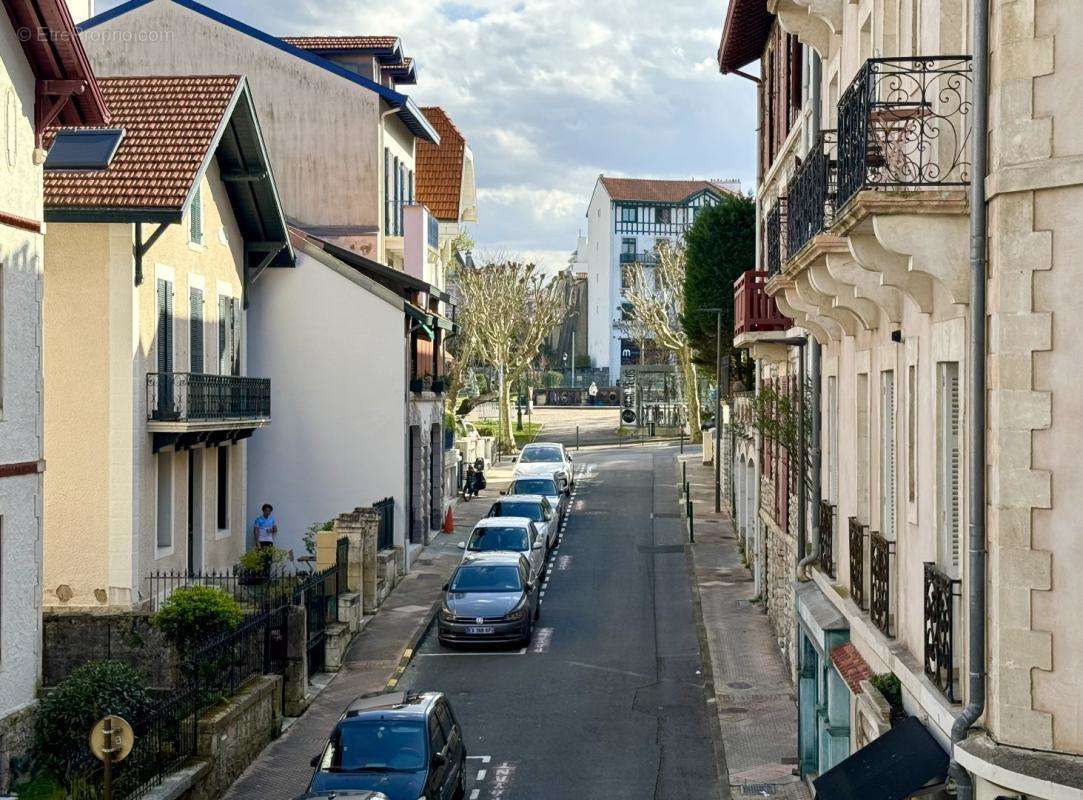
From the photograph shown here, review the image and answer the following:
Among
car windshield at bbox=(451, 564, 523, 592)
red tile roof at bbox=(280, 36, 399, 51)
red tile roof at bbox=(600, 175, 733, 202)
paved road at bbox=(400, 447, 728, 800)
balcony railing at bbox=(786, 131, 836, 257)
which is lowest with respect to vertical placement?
paved road at bbox=(400, 447, 728, 800)

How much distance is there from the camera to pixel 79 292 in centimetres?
2062

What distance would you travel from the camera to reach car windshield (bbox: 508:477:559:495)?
135 feet

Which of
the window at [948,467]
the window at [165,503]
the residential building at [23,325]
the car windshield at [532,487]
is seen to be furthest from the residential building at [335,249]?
the window at [948,467]

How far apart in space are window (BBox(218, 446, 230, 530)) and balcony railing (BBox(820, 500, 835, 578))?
14347 millimetres

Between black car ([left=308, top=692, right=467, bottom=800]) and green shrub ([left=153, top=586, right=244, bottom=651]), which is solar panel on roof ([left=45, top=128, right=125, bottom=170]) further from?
black car ([left=308, top=692, right=467, bottom=800])

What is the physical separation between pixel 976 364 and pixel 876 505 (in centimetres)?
451

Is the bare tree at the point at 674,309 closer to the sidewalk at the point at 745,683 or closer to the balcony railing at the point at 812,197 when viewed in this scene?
the sidewalk at the point at 745,683

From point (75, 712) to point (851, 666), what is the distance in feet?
29.5

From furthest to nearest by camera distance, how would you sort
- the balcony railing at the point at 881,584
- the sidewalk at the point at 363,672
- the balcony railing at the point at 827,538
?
the sidewalk at the point at 363,672
the balcony railing at the point at 827,538
the balcony railing at the point at 881,584

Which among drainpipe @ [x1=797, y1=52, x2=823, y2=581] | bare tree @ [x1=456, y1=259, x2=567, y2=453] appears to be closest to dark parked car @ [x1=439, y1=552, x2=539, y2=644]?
drainpipe @ [x1=797, y1=52, x2=823, y2=581]

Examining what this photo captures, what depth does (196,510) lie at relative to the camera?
2442 centimetres

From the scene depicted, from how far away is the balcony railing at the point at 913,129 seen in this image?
8.82 meters

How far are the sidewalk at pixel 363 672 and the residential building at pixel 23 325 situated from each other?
3124 millimetres

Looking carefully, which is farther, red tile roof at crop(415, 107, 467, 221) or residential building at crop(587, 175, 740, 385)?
residential building at crop(587, 175, 740, 385)
